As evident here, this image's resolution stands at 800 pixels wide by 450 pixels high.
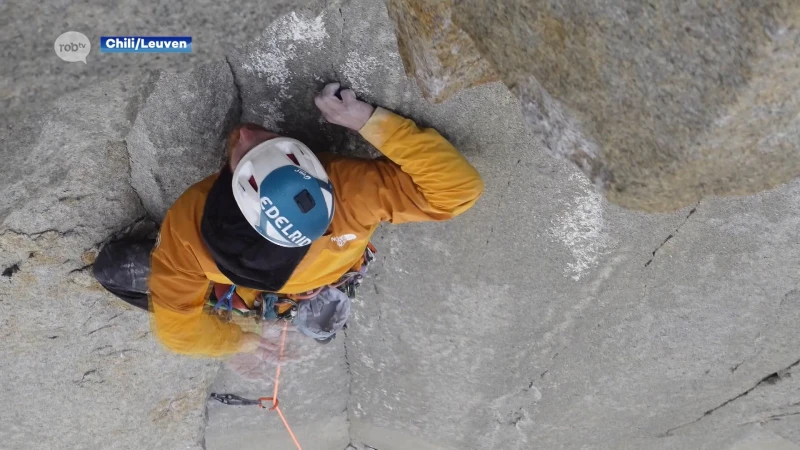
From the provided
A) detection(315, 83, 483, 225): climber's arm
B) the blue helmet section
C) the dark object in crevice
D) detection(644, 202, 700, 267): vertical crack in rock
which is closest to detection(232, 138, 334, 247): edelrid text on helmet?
the blue helmet section

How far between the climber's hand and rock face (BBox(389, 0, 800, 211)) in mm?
551

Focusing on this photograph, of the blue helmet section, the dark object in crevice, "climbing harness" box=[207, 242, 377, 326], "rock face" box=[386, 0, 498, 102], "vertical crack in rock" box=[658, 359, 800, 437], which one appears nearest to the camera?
"rock face" box=[386, 0, 498, 102]

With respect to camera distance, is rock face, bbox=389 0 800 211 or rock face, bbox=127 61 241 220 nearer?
rock face, bbox=389 0 800 211

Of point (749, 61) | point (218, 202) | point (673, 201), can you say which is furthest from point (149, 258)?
point (749, 61)

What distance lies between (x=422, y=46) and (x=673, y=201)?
69cm

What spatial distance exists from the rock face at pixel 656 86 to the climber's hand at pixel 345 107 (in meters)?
0.55

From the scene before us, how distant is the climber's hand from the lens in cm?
202

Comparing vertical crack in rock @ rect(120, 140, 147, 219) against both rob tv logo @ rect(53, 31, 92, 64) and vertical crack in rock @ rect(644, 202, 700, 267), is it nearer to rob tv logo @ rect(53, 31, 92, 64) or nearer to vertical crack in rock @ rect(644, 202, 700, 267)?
rob tv logo @ rect(53, 31, 92, 64)

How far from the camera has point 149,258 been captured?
2.34 metres

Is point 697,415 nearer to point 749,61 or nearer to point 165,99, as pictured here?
point 749,61

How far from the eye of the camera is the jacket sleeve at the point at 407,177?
1.96m

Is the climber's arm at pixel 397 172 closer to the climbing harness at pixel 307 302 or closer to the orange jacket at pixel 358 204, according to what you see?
the orange jacket at pixel 358 204

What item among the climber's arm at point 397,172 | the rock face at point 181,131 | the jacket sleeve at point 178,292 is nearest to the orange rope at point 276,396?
the jacket sleeve at point 178,292

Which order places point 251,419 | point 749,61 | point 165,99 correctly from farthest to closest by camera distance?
point 251,419, point 165,99, point 749,61
